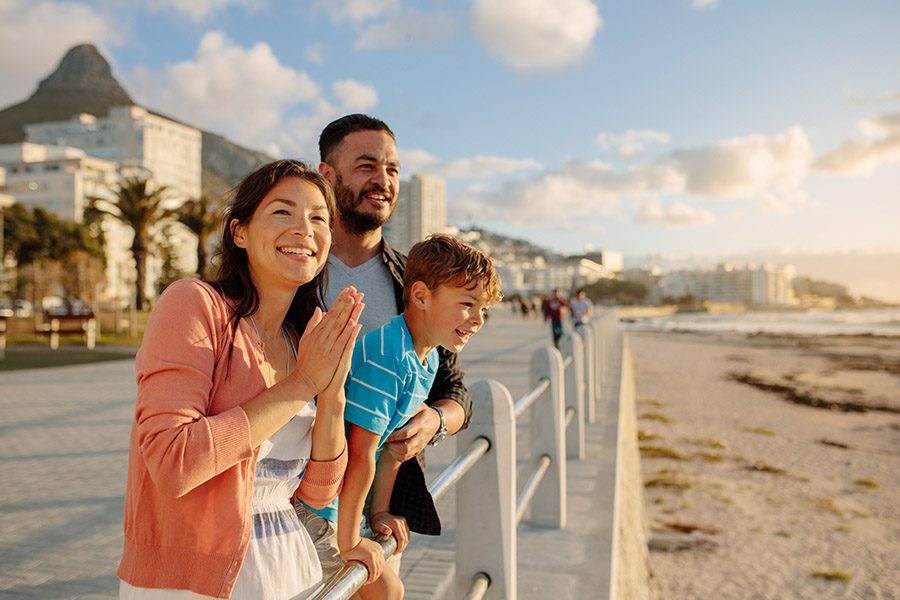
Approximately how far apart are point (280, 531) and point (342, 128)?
1.28 m

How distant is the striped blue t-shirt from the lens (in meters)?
1.63

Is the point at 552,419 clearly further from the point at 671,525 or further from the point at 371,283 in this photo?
the point at 671,525

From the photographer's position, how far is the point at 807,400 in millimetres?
20578

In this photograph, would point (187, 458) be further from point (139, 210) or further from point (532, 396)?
point (139, 210)

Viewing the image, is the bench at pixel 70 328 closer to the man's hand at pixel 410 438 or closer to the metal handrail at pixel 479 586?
the metal handrail at pixel 479 586

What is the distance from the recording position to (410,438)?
6.10ft

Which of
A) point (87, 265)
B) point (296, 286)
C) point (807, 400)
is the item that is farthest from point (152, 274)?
point (296, 286)

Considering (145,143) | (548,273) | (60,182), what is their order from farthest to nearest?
1. (548,273)
2. (145,143)
3. (60,182)

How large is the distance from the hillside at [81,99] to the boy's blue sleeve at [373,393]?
16333 cm

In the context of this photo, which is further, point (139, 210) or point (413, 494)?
Answer: point (139, 210)

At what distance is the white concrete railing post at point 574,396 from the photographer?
5.89 m

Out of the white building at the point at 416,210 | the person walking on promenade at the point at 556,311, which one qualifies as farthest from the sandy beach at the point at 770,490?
the white building at the point at 416,210

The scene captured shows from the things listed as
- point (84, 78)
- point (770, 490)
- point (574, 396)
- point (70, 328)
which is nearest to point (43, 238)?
point (70, 328)

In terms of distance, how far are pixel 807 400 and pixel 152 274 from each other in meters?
66.4
